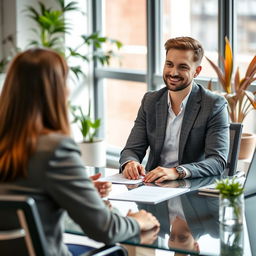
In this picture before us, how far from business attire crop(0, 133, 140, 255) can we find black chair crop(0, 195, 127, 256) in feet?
0.23

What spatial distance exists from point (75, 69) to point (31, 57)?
4212 millimetres

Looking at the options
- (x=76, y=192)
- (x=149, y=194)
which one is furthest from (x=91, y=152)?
(x=76, y=192)

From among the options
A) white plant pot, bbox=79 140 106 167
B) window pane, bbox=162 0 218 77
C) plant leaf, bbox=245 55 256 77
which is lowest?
white plant pot, bbox=79 140 106 167

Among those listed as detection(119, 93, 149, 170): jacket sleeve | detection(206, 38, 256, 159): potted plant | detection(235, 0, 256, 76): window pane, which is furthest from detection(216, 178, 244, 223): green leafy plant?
detection(235, 0, 256, 76): window pane

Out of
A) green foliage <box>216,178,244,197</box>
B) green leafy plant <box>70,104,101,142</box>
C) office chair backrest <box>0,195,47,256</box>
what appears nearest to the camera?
office chair backrest <box>0,195,47,256</box>

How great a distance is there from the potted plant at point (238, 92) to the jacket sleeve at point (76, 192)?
2.71 meters

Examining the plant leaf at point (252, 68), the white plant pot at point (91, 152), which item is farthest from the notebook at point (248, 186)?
the white plant pot at point (91, 152)

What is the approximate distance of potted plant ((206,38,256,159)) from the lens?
4.71 metres

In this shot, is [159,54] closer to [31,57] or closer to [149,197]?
[149,197]

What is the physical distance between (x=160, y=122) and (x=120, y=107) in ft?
10.7

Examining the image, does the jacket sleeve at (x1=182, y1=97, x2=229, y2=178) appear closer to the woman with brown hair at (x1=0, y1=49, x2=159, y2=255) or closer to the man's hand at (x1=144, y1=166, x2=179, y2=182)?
the man's hand at (x1=144, y1=166, x2=179, y2=182)

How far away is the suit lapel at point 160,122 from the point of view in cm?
351

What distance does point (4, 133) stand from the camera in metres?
2.03

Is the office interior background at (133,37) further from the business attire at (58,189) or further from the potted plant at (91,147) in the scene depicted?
the business attire at (58,189)
